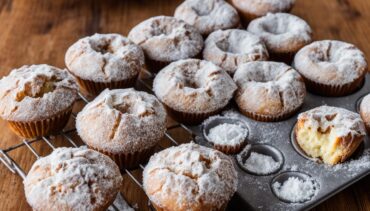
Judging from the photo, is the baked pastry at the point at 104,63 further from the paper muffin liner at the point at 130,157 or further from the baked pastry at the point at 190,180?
the baked pastry at the point at 190,180

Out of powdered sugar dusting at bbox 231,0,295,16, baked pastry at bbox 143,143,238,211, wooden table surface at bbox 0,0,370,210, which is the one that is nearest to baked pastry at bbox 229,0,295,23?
powdered sugar dusting at bbox 231,0,295,16

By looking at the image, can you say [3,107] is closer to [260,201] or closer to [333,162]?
[260,201]

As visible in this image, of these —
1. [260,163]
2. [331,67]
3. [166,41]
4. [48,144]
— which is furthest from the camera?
[166,41]

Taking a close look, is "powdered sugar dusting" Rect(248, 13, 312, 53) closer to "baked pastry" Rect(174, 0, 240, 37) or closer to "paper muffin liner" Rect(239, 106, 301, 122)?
"baked pastry" Rect(174, 0, 240, 37)

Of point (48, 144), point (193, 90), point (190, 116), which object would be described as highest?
point (193, 90)

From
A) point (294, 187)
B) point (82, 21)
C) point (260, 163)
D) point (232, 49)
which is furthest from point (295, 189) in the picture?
point (82, 21)

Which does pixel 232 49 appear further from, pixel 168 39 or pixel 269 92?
pixel 269 92
